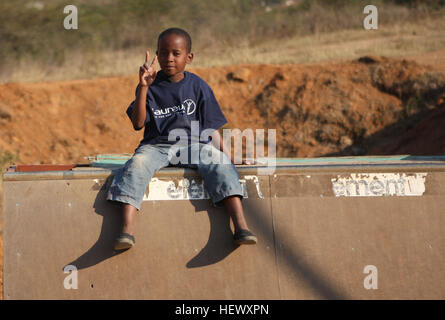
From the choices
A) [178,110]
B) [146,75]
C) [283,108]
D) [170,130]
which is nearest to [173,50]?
[146,75]

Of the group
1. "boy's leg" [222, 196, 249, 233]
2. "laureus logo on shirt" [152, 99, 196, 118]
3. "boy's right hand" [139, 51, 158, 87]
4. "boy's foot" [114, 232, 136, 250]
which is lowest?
"boy's foot" [114, 232, 136, 250]

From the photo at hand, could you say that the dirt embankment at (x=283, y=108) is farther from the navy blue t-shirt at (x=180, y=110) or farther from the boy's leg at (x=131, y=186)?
the boy's leg at (x=131, y=186)

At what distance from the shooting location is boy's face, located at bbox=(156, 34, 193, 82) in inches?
165

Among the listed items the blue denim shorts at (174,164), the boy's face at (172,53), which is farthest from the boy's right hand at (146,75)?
the blue denim shorts at (174,164)

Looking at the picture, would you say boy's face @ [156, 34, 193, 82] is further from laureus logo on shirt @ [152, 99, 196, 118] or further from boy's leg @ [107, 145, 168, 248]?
boy's leg @ [107, 145, 168, 248]

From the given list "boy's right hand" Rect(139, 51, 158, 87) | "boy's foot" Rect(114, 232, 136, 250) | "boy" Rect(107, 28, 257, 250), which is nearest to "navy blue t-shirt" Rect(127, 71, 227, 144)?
"boy" Rect(107, 28, 257, 250)

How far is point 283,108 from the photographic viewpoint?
15.4m

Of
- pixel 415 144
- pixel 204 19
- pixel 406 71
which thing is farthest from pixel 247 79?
pixel 204 19

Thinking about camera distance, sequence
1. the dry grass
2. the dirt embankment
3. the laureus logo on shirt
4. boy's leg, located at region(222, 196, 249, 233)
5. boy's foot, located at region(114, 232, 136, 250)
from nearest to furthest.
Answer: boy's foot, located at region(114, 232, 136, 250), boy's leg, located at region(222, 196, 249, 233), the laureus logo on shirt, the dirt embankment, the dry grass

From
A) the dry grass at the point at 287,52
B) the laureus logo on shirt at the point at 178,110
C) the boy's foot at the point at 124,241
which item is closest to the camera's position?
the boy's foot at the point at 124,241

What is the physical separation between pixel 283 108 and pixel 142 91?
11.6 meters

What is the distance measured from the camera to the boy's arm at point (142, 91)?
157 inches

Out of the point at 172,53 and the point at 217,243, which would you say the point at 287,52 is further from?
the point at 217,243

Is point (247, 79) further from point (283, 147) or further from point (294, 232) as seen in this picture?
point (294, 232)
